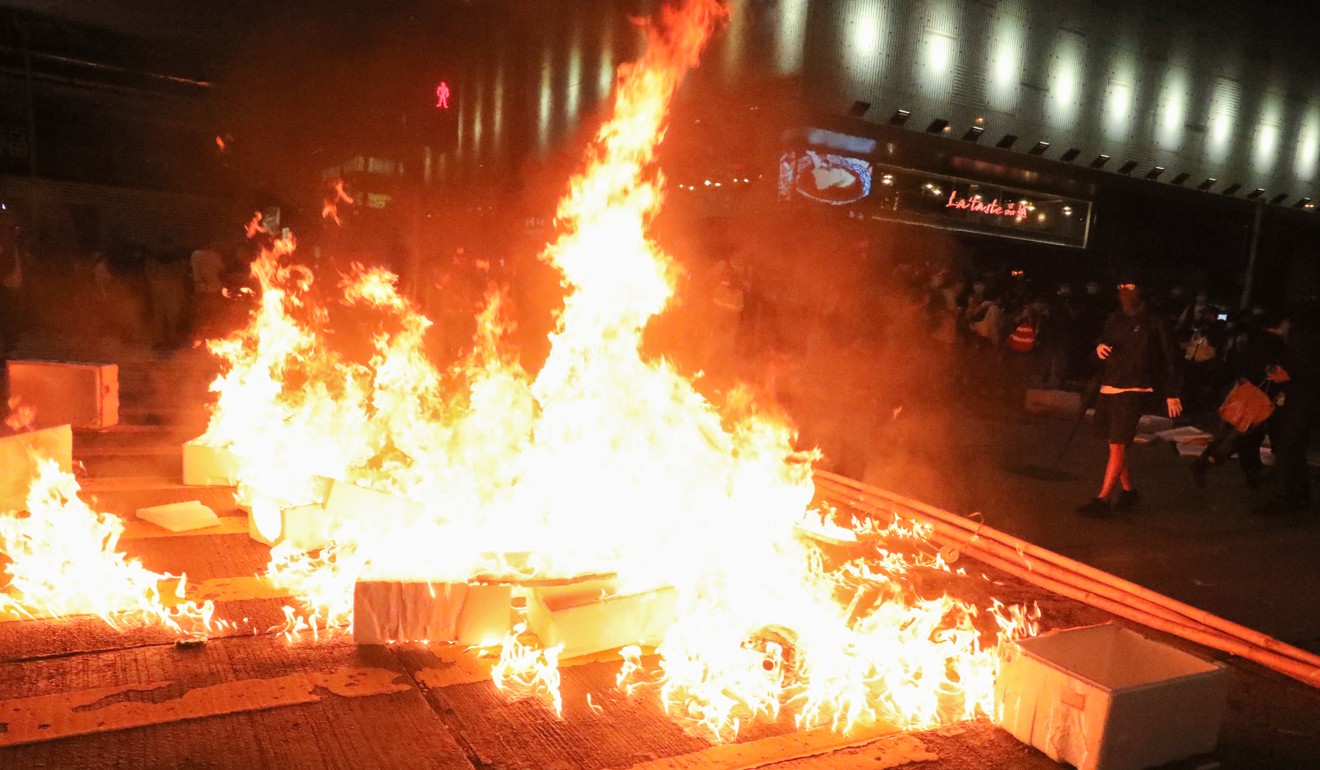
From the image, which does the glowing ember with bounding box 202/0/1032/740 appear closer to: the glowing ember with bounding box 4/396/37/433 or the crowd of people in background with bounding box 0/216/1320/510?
the glowing ember with bounding box 4/396/37/433

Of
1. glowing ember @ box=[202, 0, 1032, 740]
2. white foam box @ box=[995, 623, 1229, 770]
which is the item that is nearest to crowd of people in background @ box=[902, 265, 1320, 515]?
glowing ember @ box=[202, 0, 1032, 740]

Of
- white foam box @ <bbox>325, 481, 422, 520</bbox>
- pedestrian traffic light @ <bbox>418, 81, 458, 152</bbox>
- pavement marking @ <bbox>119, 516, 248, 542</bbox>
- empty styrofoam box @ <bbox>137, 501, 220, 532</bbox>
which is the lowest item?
pavement marking @ <bbox>119, 516, 248, 542</bbox>

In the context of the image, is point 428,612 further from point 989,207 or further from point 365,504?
point 989,207

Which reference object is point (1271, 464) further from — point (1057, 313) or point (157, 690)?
point (157, 690)

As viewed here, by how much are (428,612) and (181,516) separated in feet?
8.08

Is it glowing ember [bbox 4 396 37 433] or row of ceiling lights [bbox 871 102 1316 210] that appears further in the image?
row of ceiling lights [bbox 871 102 1316 210]

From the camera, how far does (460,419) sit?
6707 millimetres

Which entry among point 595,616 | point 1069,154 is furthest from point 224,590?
point 1069,154

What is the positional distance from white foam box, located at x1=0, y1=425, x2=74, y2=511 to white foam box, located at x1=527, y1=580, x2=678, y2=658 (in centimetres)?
358

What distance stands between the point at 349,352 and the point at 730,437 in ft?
27.0

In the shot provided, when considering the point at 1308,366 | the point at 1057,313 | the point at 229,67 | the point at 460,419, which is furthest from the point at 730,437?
the point at 229,67

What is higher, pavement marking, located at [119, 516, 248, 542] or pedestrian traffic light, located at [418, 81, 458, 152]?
pedestrian traffic light, located at [418, 81, 458, 152]

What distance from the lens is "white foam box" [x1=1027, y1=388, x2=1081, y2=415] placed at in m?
13.3

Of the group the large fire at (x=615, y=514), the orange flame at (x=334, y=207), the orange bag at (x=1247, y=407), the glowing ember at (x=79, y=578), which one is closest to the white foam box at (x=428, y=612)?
the large fire at (x=615, y=514)
